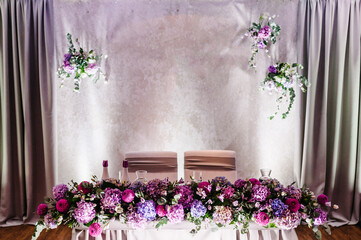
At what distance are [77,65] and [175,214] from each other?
7.23 feet

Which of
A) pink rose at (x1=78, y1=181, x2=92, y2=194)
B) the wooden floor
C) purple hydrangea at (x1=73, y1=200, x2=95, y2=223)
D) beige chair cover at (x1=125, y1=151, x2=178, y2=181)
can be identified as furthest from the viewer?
the wooden floor

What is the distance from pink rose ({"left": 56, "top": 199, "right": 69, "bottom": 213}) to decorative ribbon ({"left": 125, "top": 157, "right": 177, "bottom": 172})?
1.16m

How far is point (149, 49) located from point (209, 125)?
1.11 metres

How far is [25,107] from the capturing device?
10.3ft

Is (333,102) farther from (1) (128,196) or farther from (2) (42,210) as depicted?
(2) (42,210)

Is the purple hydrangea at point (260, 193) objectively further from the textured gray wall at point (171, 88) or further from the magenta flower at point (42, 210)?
the textured gray wall at point (171, 88)

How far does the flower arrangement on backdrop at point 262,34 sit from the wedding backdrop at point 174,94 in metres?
0.08

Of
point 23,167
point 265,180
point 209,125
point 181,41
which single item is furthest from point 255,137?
A: point 23,167

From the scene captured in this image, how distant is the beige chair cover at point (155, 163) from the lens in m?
2.65

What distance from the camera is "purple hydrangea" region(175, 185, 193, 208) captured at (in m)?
1.52

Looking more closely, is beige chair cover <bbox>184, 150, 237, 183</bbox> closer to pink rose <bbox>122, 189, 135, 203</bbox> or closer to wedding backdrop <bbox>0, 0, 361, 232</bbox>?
wedding backdrop <bbox>0, 0, 361, 232</bbox>

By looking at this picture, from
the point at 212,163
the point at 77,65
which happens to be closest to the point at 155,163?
the point at 212,163

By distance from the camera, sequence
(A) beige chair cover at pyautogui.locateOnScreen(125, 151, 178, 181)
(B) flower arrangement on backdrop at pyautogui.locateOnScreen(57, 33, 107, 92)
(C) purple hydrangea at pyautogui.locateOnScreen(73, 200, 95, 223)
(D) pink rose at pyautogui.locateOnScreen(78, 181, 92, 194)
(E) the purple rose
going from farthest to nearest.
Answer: (E) the purple rose, (B) flower arrangement on backdrop at pyautogui.locateOnScreen(57, 33, 107, 92), (A) beige chair cover at pyautogui.locateOnScreen(125, 151, 178, 181), (D) pink rose at pyautogui.locateOnScreen(78, 181, 92, 194), (C) purple hydrangea at pyautogui.locateOnScreen(73, 200, 95, 223)

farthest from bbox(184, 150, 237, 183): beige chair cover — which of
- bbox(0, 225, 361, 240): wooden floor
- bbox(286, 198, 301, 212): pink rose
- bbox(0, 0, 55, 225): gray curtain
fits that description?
bbox(0, 0, 55, 225): gray curtain
